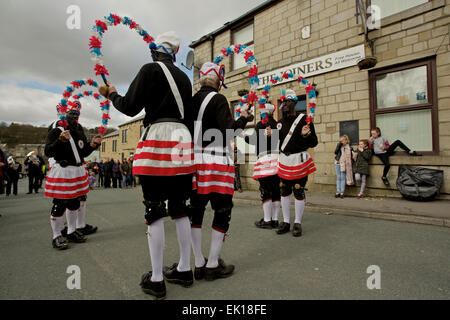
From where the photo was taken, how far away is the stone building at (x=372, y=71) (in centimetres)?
611

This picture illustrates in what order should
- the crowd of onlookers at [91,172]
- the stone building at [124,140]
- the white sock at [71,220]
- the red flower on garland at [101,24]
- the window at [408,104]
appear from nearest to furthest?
the red flower on garland at [101,24], the white sock at [71,220], the window at [408,104], the crowd of onlookers at [91,172], the stone building at [124,140]

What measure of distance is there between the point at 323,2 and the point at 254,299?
9.17 metres

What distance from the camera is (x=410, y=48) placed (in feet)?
21.1

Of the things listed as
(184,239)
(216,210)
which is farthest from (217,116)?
(184,239)

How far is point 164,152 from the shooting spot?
81.4 inches

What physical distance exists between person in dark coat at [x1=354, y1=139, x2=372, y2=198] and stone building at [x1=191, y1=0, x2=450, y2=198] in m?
0.27

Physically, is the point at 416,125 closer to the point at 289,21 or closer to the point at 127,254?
the point at 289,21

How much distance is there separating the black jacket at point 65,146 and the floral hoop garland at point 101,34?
160 cm

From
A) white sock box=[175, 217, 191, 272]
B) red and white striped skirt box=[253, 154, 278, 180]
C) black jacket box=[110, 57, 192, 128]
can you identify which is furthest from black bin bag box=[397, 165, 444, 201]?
black jacket box=[110, 57, 192, 128]

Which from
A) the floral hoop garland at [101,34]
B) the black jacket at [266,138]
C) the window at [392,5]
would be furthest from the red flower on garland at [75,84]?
the window at [392,5]

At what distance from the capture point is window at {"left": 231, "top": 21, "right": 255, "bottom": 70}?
34.0ft

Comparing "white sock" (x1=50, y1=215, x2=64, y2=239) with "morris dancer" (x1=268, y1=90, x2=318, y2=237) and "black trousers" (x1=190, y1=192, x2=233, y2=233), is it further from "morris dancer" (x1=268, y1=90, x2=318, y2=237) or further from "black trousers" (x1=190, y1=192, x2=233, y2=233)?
"morris dancer" (x1=268, y1=90, x2=318, y2=237)

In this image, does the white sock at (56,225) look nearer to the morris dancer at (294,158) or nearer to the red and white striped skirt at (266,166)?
the red and white striped skirt at (266,166)
